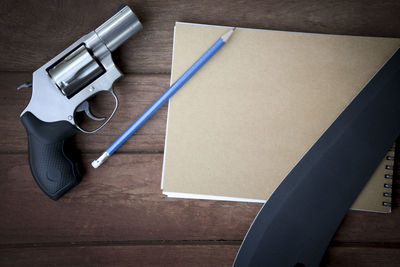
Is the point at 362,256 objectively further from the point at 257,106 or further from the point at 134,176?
the point at 134,176

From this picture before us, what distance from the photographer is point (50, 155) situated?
1.85 feet

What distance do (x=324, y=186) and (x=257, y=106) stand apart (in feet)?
0.70

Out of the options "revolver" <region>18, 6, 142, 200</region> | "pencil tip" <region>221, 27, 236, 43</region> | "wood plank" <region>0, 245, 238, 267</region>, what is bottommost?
"wood plank" <region>0, 245, 238, 267</region>

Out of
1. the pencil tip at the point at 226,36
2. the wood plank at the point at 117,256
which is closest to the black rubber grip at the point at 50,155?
the wood plank at the point at 117,256

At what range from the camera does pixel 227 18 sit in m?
0.63

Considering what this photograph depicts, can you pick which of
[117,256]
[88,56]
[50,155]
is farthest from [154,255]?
[88,56]

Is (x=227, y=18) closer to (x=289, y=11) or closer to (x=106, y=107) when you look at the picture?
(x=289, y=11)

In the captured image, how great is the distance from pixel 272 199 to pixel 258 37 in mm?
344

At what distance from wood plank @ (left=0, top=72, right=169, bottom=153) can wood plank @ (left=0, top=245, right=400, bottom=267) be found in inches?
8.5

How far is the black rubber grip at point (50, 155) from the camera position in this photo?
561mm

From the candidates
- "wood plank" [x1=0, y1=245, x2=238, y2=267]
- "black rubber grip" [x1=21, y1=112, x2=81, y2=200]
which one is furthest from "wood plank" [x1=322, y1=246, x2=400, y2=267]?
"black rubber grip" [x1=21, y1=112, x2=81, y2=200]

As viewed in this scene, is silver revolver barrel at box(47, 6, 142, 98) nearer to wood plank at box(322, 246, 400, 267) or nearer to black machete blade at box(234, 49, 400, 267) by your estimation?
black machete blade at box(234, 49, 400, 267)

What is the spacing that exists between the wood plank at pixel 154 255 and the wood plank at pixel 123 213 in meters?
0.02

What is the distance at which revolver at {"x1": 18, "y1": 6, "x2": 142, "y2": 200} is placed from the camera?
0.56 m
